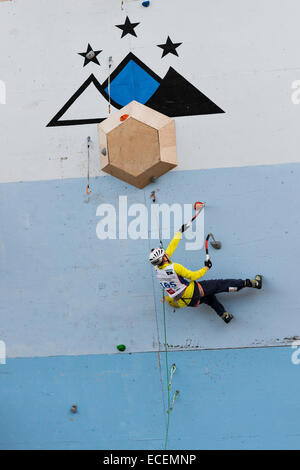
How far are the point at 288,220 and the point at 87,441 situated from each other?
2957 millimetres

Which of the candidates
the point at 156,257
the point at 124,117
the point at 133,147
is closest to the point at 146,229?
the point at 156,257

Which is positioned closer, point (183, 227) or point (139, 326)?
point (183, 227)

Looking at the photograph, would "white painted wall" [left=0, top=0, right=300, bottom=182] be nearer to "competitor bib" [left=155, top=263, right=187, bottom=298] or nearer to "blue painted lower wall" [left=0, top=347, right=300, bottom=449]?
"competitor bib" [left=155, top=263, right=187, bottom=298]

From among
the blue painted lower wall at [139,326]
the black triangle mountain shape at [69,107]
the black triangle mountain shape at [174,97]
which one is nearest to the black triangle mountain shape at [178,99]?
the black triangle mountain shape at [174,97]

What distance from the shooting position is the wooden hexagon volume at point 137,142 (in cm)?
393

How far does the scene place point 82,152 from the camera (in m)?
4.21

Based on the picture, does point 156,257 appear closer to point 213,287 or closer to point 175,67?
point 213,287

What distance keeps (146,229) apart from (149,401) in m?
1.70

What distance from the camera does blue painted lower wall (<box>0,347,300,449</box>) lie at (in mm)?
4008

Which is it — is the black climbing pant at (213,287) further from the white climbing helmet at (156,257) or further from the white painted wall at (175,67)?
the white painted wall at (175,67)

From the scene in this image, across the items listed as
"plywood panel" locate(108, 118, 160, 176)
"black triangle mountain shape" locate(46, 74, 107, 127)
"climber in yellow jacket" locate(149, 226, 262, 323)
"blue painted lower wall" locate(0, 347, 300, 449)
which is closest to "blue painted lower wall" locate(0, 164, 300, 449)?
"blue painted lower wall" locate(0, 347, 300, 449)

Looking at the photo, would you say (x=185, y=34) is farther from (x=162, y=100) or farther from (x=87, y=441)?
(x=87, y=441)

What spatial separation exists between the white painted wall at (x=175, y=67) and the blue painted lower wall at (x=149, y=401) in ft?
6.30

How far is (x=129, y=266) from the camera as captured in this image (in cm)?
419
